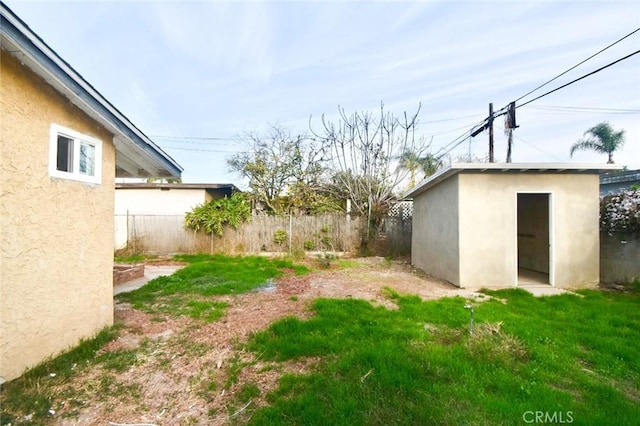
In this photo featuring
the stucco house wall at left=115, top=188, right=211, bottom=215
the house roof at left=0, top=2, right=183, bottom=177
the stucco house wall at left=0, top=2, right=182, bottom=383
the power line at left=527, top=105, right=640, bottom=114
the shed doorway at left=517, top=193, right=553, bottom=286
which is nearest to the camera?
the house roof at left=0, top=2, right=183, bottom=177

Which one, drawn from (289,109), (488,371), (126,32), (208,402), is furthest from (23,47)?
(289,109)

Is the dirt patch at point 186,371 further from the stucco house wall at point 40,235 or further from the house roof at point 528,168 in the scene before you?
the house roof at point 528,168

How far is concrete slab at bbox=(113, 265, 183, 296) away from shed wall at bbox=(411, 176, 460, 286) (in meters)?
7.59

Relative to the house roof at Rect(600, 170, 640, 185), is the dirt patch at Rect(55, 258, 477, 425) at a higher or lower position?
lower

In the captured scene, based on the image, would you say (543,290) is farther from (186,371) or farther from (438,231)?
(186,371)

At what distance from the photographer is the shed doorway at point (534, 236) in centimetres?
870

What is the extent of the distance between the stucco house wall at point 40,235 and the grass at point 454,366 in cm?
213

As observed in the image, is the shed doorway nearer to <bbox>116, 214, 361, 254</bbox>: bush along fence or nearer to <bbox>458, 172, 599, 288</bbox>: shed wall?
<bbox>458, 172, 599, 288</bbox>: shed wall

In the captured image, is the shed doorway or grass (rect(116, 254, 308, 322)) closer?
grass (rect(116, 254, 308, 322))

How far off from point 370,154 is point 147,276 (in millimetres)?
10114

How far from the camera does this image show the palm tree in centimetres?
1478

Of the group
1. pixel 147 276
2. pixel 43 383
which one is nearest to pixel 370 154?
pixel 147 276

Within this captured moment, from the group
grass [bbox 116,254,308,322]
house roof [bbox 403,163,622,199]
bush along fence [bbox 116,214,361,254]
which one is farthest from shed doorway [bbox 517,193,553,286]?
grass [bbox 116,254,308,322]

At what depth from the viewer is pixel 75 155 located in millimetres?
3498
